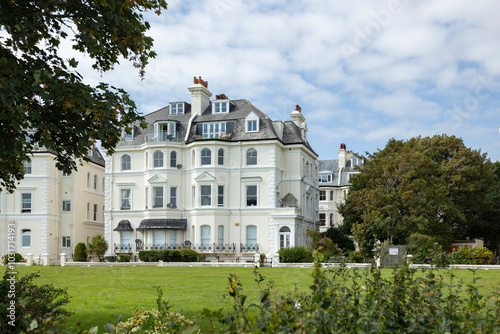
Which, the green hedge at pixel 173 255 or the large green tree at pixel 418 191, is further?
the green hedge at pixel 173 255

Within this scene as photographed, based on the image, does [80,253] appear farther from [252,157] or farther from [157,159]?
[252,157]

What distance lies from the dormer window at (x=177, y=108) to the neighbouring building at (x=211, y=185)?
0.76m

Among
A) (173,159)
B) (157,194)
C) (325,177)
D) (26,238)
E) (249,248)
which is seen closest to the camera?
(249,248)

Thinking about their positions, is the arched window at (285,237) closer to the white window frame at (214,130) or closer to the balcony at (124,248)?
the white window frame at (214,130)

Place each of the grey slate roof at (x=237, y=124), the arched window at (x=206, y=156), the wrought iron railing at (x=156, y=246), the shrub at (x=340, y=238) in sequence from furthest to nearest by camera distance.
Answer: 1. the shrub at (x=340, y=238)
2. the grey slate roof at (x=237, y=124)
3. the arched window at (x=206, y=156)
4. the wrought iron railing at (x=156, y=246)

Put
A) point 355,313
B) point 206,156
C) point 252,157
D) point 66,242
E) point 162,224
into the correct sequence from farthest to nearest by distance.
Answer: point 66,242 → point 252,157 → point 206,156 → point 162,224 → point 355,313

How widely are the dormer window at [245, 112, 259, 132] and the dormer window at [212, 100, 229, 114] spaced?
2944 mm

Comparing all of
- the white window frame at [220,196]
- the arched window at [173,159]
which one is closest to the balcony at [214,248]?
the white window frame at [220,196]

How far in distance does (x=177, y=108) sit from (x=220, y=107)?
424cm

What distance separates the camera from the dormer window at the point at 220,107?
162 feet

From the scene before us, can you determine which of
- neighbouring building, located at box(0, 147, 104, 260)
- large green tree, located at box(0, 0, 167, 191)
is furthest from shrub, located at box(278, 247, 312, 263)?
large green tree, located at box(0, 0, 167, 191)

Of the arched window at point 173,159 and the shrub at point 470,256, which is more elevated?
the arched window at point 173,159

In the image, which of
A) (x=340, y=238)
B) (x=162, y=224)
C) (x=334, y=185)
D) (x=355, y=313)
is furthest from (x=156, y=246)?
(x=355, y=313)

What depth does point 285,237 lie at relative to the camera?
1802 inches
